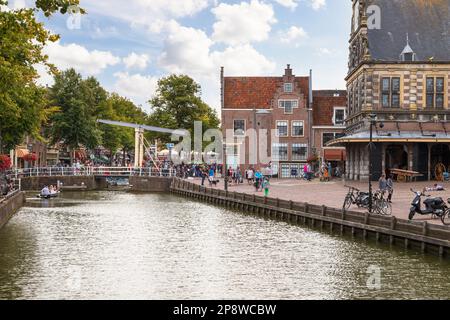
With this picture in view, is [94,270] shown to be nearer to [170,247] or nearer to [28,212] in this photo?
[170,247]

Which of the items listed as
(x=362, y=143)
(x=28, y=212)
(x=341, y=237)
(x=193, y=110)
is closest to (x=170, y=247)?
(x=341, y=237)

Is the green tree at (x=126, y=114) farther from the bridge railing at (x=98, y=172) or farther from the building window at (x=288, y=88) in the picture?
the building window at (x=288, y=88)

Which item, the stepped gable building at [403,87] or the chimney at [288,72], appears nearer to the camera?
the stepped gable building at [403,87]

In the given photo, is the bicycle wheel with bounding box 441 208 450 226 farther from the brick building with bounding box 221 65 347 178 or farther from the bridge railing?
the bridge railing

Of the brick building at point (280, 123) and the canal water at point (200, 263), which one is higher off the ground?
the brick building at point (280, 123)

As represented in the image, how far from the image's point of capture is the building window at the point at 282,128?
75062 mm

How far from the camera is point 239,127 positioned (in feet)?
252

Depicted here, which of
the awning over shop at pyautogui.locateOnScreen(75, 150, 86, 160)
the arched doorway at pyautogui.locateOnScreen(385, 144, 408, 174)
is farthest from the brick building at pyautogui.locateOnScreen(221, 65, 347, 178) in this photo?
the awning over shop at pyautogui.locateOnScreen(75, 150, 86, 160)

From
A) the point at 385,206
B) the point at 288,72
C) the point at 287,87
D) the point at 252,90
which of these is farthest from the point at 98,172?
the point at 385,206

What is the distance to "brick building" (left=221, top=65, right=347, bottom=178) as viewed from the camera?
7469cm

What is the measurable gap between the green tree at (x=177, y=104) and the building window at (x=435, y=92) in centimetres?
3731

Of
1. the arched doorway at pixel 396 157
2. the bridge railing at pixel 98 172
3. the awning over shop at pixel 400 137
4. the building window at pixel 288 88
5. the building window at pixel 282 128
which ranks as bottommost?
the bridge railing at pixel 98 172

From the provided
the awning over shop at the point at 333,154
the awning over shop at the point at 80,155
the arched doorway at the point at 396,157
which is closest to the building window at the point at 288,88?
the awning over shop at the point at 333,154

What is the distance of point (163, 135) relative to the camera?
90.9m
